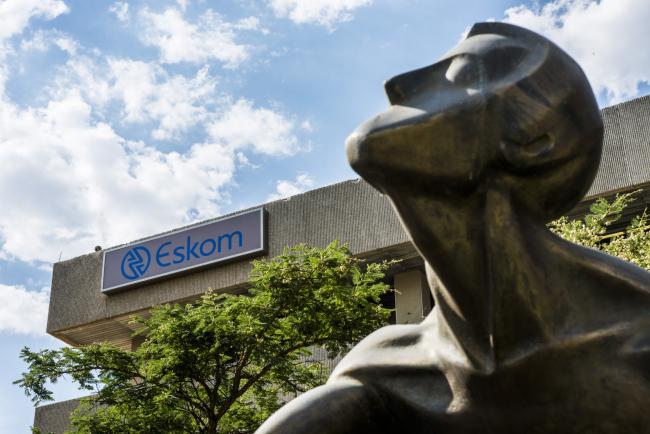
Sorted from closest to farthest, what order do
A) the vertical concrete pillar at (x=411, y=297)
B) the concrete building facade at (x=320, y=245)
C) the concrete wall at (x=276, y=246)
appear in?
the concrete building facade at (x=320, y=245) → the vertical concrete pillar at (x=411, y=297) → the concrete wall at (x=276, y=246)

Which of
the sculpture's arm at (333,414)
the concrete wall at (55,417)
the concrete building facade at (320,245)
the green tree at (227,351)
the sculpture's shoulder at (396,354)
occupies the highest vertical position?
the concrete building facade at (320,245)

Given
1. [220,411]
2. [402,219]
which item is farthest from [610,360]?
[220,411]

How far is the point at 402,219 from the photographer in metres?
2.13

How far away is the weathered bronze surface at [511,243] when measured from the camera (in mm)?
2012

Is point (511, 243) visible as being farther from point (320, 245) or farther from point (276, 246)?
point (276, 246)

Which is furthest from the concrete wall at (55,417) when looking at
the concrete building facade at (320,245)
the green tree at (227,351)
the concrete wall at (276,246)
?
the green tree at (227,351)

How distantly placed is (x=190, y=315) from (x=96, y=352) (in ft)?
6.60

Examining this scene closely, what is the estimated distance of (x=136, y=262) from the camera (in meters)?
25.5

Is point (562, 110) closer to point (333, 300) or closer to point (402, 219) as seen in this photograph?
point (402, 219)

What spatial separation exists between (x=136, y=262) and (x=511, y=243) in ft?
79.4

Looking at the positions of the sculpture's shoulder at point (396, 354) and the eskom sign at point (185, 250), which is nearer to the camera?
the sculpture's shoulder at point (396, 354)

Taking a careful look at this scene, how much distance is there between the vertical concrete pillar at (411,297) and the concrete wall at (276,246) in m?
0.95

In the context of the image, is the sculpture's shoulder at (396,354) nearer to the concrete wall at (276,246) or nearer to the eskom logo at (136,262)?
the concrete wall at (276,246)

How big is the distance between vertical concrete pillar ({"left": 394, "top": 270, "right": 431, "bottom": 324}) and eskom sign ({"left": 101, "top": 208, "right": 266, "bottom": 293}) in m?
3.67
